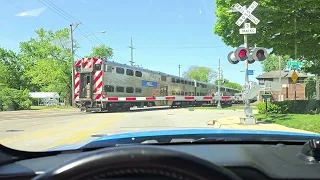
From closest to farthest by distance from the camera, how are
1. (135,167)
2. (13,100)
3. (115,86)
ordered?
(135,167) < (115,86) < (13,100)

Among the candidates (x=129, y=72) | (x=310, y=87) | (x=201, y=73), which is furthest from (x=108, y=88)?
(x=201, y=73)

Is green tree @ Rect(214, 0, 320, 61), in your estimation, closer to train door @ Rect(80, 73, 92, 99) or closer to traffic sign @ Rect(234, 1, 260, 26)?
traffic sign @ Rect(234, 1, 260, 26)

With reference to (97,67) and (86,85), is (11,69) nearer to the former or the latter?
(86,85)

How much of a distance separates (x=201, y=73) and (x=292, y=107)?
82989 mm

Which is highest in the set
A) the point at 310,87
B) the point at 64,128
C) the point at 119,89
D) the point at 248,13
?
the point at 248,13

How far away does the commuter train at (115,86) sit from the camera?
27797 mm

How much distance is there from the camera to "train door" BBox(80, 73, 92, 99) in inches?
1101

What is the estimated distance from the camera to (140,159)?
135cm

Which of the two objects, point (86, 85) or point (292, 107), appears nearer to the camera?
point (292, 107)

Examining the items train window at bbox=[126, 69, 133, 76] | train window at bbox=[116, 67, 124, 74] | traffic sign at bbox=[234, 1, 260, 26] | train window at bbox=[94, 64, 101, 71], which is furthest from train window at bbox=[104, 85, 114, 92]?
traffic sign at bbox=[234, 1, 260, 26]

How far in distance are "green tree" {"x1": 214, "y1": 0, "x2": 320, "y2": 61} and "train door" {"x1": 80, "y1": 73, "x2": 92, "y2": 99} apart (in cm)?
1241

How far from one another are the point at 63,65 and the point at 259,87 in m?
44.0

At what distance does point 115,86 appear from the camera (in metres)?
29.3

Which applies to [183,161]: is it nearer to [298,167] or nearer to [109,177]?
[109,177]
